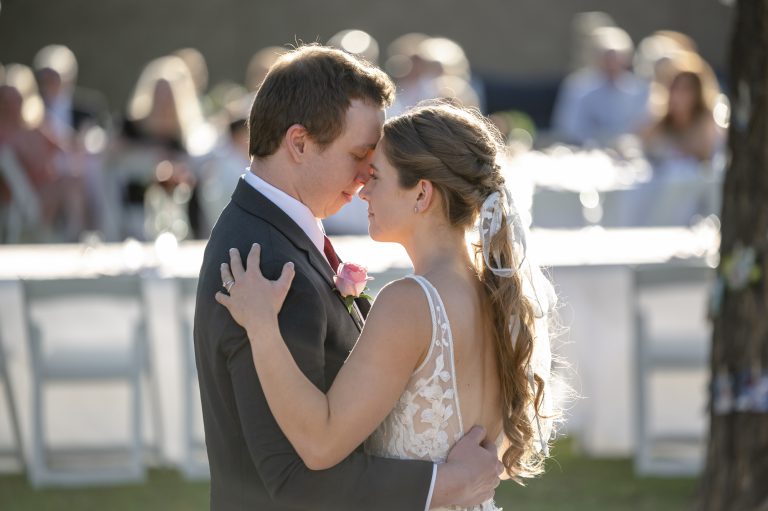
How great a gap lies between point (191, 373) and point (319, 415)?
3.72m

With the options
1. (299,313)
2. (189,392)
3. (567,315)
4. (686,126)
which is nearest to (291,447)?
(299,313)

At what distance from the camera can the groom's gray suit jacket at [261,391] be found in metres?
2.38

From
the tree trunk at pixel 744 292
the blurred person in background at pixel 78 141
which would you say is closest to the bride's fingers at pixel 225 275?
the tree trunk at pixel 744 292

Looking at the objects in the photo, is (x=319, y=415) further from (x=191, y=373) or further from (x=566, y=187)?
(x=566, y=187)

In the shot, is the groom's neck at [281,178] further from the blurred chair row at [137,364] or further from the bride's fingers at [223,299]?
the blurred chair row at [137,364]

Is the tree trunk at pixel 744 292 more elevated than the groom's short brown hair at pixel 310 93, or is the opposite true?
the groom's short brown hair at pixel 310 93

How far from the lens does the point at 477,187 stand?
102 inches

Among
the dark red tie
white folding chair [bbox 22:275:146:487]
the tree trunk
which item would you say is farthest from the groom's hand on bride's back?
white folding chair [bbox 22:275:146:487]

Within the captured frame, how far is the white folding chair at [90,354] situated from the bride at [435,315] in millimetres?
3533

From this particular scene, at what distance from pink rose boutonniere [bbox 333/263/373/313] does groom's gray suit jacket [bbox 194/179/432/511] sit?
17 mm

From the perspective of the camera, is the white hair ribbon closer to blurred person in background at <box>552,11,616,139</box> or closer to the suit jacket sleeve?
the suit jacket sleeve

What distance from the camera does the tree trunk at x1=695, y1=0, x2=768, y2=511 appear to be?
4.45 metres

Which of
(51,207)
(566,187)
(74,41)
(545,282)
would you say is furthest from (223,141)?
(74,41)

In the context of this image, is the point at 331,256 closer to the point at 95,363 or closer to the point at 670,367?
the point at 95,363
